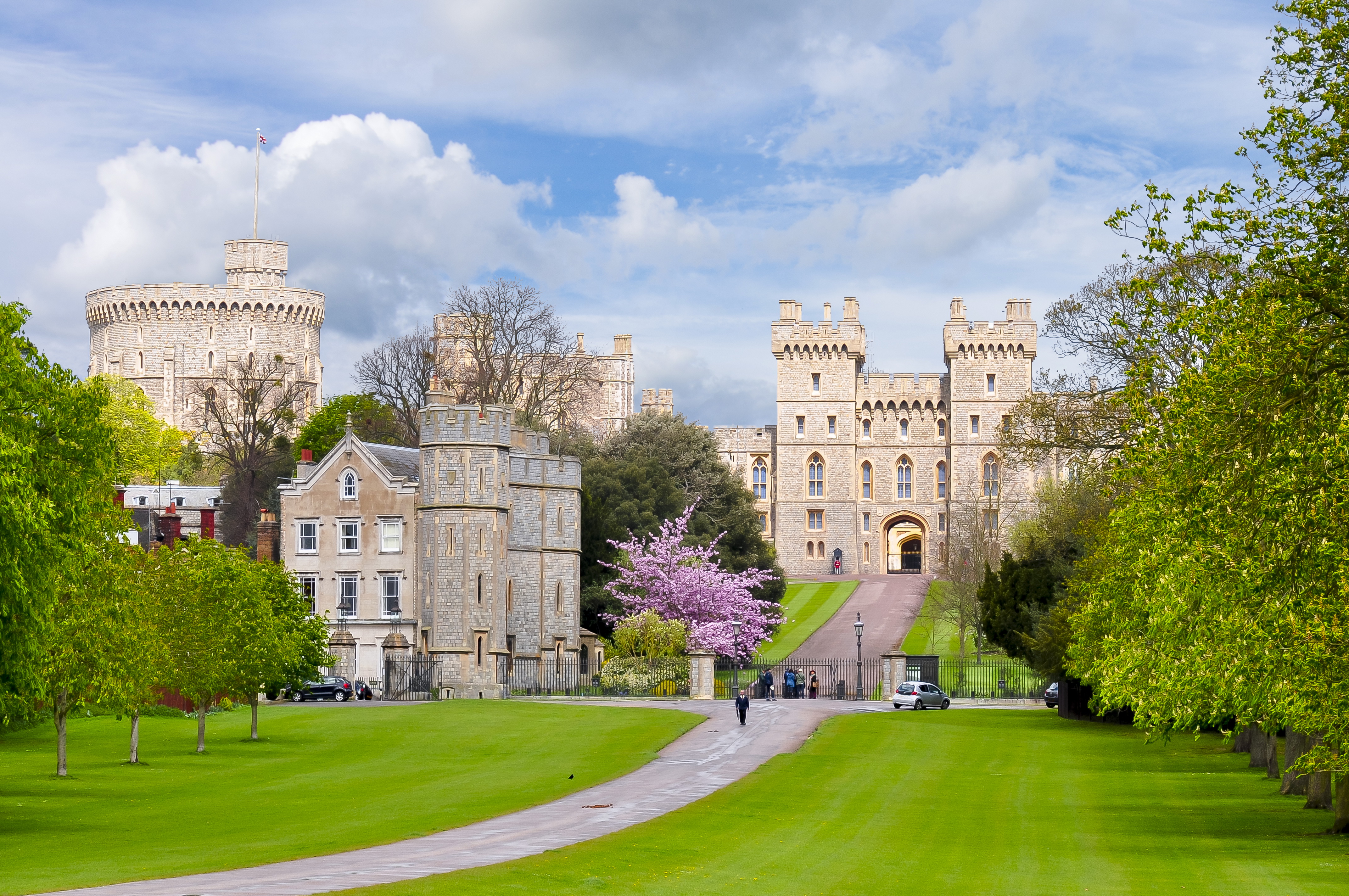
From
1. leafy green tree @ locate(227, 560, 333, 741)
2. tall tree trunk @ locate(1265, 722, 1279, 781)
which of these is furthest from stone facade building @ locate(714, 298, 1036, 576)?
tall tree trunk @ locate(1265, 722, 1279, 781)

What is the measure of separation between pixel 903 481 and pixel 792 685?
52.4m

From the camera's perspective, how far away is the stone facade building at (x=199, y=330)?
410 ft

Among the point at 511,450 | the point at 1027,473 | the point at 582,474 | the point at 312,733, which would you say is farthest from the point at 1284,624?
the point at 1027,473

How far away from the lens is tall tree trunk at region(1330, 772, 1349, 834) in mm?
20469

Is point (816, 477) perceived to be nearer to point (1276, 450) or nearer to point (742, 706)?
point (742, 706)

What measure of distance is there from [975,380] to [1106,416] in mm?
67854

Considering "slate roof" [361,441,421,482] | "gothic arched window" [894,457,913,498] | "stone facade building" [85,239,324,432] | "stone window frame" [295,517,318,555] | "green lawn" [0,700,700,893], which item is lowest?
"green lawn" [0,700,700,893]

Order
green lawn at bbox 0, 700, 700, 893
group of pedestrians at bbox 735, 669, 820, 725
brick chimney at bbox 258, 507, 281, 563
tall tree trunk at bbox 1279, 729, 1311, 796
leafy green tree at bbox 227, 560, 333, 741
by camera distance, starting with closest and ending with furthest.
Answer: green lawn at bbox 0, 700, 700, 893, tall tree trunk at bbox 1279, 729, 1311, 796, leafy green tree at bbox 227, 560, 333, 741, group of pedestrians at bbox 735, 669, 820, 725, brick chimney at bbox 258, 507, 281, 563

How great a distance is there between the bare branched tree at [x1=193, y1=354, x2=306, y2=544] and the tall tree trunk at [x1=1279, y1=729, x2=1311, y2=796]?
5471 centimetres

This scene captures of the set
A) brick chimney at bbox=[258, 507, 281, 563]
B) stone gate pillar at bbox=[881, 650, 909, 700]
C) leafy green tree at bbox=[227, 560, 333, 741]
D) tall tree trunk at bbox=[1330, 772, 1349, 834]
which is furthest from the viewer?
brick chimney at bbox=[258, 507, 281, 563]

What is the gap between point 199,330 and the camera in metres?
A: 126

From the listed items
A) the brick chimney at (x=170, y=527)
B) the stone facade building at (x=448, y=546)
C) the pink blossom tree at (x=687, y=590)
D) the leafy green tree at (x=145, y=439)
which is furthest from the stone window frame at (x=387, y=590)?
the leafy green tree at (x=145, y=439)

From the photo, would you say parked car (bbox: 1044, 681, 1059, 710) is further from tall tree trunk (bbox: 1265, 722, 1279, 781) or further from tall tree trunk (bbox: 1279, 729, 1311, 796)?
tall tree trunk (bbox: 1279, 729, 1311, 796)

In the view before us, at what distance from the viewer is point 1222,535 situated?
17.7 metres
